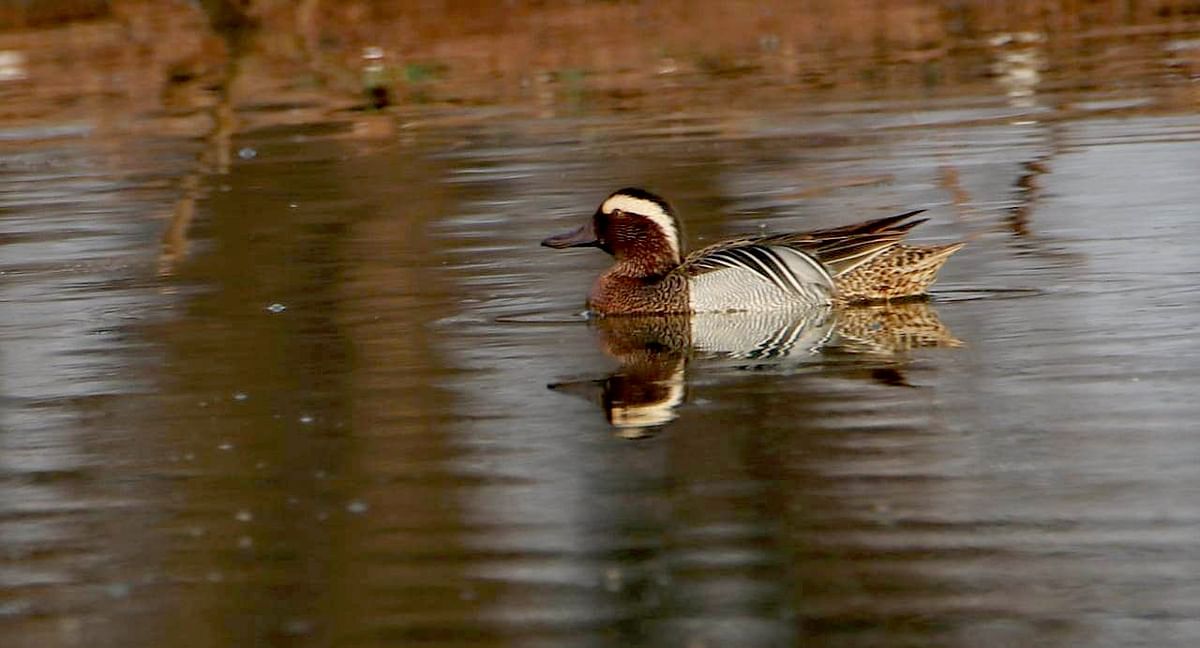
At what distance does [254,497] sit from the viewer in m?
7.61

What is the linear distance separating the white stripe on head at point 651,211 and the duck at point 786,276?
159 mm

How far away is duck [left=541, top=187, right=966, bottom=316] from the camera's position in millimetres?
11141

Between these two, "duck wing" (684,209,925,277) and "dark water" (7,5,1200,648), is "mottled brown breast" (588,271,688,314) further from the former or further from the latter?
"dark water" (7,5,1200,648)

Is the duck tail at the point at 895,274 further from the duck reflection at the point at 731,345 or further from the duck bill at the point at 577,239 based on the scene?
the duck bill at the point at 577,239

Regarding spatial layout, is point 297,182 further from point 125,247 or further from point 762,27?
point 762,27

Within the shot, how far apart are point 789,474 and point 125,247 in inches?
308

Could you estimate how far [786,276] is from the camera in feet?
36.4

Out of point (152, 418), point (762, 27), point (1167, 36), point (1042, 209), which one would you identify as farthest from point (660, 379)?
point (762, 27)

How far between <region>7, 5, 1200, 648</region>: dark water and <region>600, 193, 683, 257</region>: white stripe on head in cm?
57

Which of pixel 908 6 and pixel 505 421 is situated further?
pixel 908 6

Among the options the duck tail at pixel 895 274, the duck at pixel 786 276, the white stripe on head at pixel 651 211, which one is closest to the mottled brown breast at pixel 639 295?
the duck at pixel 786 276

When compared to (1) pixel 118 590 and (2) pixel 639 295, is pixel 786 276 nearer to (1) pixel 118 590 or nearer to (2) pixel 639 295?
Result: (2) pixel 639 295

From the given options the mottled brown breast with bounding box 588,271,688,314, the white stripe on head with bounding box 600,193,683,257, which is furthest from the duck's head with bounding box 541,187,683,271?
the mottled brown breast with bounding box 588,271,688,314

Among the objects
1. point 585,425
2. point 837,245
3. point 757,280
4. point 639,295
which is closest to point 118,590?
→ point 585,425
